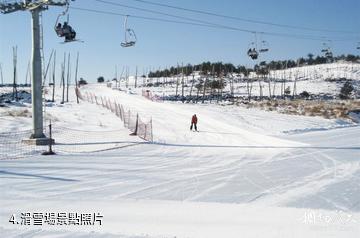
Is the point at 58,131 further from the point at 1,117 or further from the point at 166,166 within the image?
the point at 166,166

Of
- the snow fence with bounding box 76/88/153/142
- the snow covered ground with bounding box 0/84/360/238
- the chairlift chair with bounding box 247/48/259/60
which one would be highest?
the chairlift chair with bounding box 247/48/259/60

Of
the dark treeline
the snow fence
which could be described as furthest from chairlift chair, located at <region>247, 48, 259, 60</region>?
the dark treeline

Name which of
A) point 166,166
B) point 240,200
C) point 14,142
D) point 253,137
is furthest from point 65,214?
point 253,137

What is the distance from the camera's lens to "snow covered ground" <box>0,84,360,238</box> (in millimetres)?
9688

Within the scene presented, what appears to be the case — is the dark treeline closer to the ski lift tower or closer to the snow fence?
the snow fence

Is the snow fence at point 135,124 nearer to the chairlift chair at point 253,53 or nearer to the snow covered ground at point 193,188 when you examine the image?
the snow covered ground at point 193,188

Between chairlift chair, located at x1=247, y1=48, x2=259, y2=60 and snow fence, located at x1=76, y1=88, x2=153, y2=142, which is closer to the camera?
snow fence, located at x1=76, y1=88, x2=153, y2=142

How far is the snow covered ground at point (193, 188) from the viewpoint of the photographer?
9688 millimetres

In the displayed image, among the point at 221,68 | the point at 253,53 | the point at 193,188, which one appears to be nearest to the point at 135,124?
the point at 253,53

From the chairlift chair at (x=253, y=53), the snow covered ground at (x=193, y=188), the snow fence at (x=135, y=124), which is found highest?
the chairlift chair at (x=253, y=53)

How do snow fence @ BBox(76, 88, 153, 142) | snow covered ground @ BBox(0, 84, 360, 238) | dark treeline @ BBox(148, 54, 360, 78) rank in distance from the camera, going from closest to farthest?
snow covered ground @ BBox(0, 84, 360, 238)
snow fence @ BBox(76, 88, 153, 142)
dark treeline @ BBox(148, 54, 360, 78)

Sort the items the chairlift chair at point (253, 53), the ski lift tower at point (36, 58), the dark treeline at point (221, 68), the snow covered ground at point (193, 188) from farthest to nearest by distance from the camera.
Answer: the dark treeline at point (221, 68), the chairlift chair at point (253, 53), the ski lift tower at point (36, 58), the snow covered ground at point (193, 188)

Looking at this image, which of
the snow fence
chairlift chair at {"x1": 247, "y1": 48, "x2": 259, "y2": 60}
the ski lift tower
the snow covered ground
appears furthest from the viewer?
chairlift chair at {"x1": 247, "y1": 48, "x2": 259, "y2": 60}

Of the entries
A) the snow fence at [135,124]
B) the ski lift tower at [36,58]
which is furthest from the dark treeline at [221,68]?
the ski lift tower at [36,58]
